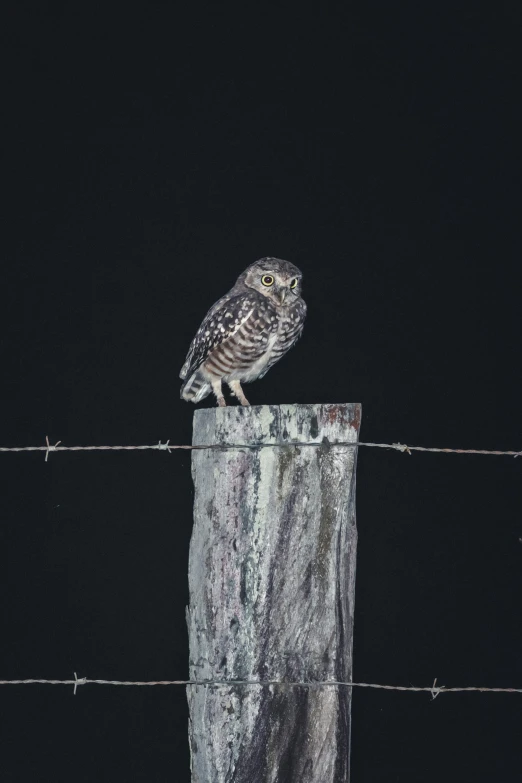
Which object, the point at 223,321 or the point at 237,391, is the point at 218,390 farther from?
the point at 223,321

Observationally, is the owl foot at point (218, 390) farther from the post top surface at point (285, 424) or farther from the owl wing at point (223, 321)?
the post top surface at point (285, 424)

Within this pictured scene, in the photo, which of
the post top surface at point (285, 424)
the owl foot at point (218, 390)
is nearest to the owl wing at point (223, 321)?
the owl foot at point (218, 390)

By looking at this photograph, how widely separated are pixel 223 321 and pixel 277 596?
4.69 ft

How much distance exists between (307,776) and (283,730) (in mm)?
118

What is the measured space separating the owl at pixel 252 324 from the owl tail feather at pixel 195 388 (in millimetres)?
70

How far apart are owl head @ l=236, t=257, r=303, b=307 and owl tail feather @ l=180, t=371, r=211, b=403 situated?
39cm

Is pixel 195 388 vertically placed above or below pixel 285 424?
above

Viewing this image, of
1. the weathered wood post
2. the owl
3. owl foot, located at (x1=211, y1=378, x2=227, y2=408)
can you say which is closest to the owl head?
the owl

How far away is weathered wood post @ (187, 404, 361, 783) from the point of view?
7.21 ft

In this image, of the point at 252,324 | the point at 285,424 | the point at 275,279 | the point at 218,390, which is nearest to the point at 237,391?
the point at 218,390

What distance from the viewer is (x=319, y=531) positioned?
2.22 metres

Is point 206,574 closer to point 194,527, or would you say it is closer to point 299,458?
point 194,527

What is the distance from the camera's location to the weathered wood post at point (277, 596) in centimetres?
220

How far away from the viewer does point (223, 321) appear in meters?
3.45
